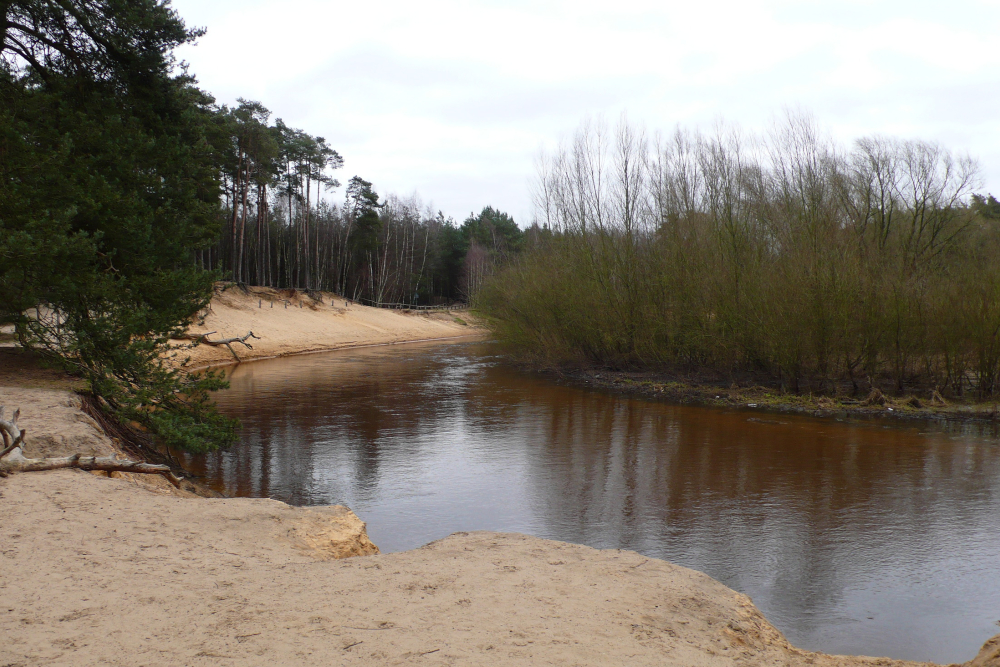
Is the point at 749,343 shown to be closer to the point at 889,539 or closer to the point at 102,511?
the point at 889,539

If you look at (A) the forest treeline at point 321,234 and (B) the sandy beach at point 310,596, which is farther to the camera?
(A) the forest treeline at point 321,234

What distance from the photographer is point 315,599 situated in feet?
15.0

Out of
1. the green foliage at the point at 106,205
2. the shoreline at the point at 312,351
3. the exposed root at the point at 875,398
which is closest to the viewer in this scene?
the green foliage at the point at 106,205

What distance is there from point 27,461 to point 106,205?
526cm

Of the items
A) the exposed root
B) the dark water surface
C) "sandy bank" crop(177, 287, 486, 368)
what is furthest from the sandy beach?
"sandy bank" crop(177, 287, 486, 368)

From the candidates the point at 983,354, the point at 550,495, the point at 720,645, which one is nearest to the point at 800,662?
the point at 720,645

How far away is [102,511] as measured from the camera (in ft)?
20.5

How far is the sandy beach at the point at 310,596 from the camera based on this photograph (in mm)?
3844

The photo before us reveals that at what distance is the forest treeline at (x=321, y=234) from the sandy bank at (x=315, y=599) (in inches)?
997

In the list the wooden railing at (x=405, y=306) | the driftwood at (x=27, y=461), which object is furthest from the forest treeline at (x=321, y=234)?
the driftwood at (x=27, y=461)

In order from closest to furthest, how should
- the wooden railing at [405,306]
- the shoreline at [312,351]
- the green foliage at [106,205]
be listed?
the green foliage at [106,205] → the shoreline at [312,351] → the wooden railing at [405,306]

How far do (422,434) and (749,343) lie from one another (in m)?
11.5

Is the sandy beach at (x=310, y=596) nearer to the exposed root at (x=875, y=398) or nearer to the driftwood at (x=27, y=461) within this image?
the driftwood at (x=27, y=461)

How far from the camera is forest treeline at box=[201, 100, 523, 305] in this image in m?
38.7
